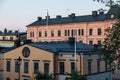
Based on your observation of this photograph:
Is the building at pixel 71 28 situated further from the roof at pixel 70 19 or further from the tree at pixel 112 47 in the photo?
the tree at pixel 112 47

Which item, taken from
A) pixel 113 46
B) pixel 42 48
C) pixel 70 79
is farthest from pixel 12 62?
pixel 113 46

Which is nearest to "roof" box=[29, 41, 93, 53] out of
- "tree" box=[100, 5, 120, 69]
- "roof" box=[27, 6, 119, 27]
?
"tree" box=[100, 5, 120, 69]

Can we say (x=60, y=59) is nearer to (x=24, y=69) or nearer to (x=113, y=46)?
(x=24, y=69)

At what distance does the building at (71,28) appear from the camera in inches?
2990

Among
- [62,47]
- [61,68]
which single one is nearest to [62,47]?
[62,47]

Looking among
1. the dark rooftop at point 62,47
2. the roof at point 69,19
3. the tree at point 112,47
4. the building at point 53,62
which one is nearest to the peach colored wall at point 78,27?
the roof at point 69,19

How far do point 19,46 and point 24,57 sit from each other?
185cm

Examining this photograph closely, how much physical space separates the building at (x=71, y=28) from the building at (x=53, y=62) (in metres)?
32.0

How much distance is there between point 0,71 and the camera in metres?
44.5

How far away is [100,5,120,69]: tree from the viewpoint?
16953 mm

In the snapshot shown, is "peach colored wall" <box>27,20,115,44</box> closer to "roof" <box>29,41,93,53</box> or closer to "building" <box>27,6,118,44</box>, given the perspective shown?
"building" <box>27,6,118,44</box>

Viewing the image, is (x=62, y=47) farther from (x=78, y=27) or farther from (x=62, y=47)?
(x=78, y=27)

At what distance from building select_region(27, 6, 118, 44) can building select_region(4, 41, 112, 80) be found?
32.0m

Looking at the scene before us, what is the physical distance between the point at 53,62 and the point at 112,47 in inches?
777
